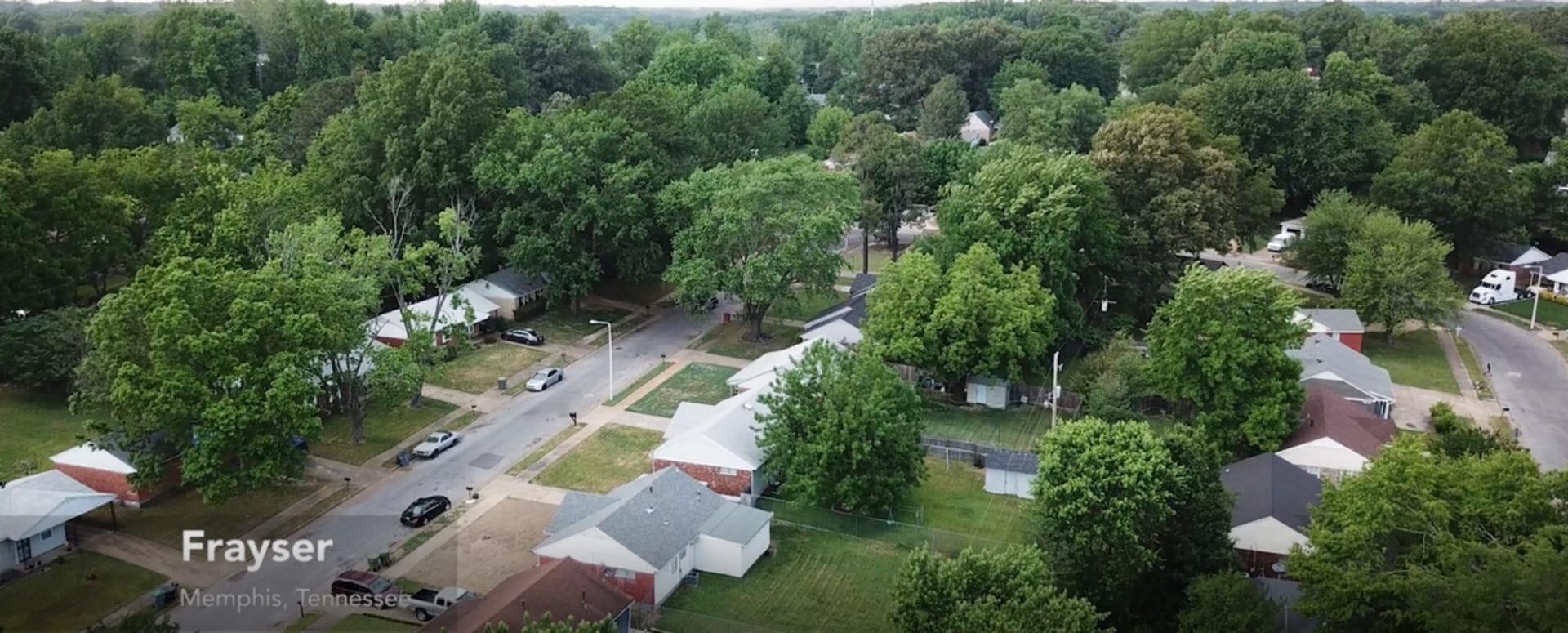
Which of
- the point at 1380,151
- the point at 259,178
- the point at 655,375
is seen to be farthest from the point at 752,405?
the point at 1380,151

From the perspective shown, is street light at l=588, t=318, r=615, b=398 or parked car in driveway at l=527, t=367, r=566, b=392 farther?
parked car in driveway at l=527, t=367, r=566, b=392

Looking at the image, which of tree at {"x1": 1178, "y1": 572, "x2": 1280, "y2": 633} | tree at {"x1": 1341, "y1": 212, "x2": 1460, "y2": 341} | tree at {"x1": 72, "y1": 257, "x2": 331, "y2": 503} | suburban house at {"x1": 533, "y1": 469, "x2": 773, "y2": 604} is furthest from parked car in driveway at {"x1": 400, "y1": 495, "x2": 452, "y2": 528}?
tree at {"x1": 1341, "y1": 212, "x2": 1460, "y2": 341}

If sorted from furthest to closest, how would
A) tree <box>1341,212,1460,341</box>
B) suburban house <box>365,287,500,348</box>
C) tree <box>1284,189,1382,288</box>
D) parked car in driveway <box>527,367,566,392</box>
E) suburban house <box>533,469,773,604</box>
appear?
1. tree <box>1284,189,1382,288</box>
2. tree <box>1341,212,1460,341</box>
3. suburban house <box>365,287,500,348</box>
4. parked car in driveway <box>527,367,566,392</box>
5. suburban house <box>533,469,773,604</box>

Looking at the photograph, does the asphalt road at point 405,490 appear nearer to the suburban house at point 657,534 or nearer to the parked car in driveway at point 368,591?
the parked car in driveway at point 368,591

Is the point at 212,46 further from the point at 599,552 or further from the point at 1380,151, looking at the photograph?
the point at 1380,151

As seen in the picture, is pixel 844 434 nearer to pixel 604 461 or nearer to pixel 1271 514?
pixel 604 461

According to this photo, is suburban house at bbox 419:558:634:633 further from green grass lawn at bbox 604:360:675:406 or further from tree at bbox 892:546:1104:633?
green grass lawn at bbox 604:360:675:406

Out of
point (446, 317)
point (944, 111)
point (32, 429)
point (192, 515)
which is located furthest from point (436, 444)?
point (944, 111)
